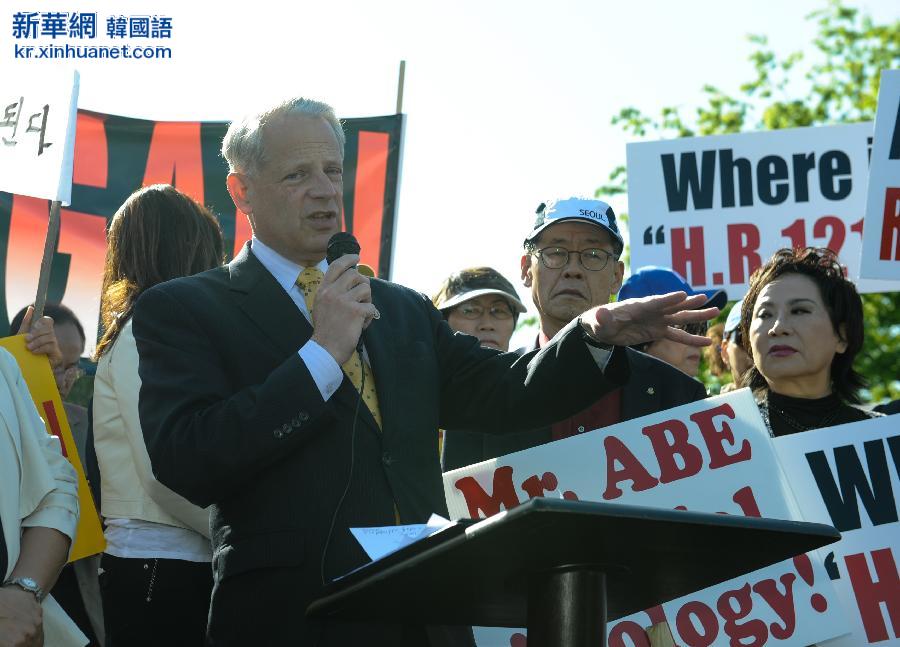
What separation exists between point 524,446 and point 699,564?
1.96 m

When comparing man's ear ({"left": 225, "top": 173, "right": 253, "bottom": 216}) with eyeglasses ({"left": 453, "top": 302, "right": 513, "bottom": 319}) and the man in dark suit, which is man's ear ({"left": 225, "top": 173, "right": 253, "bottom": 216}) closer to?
the man in dark suit

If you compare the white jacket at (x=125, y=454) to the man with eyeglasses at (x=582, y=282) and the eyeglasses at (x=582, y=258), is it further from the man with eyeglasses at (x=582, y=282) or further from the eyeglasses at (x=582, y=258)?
the eyeglasses at (x=582, y=258)

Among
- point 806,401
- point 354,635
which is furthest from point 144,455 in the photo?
point 806,401

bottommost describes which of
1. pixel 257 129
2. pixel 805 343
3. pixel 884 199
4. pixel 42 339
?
pixel 42 339

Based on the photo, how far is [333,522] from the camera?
3.06 m

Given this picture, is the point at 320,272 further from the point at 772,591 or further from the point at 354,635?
the point at 772,591

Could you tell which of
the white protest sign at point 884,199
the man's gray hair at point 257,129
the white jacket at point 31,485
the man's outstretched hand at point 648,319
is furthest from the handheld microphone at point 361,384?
the white protest sign at point 884,199

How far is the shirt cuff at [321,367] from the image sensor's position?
3.00m

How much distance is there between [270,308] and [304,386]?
41 centimetres

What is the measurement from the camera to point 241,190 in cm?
359

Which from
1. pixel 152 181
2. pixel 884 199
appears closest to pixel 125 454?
pixel 152 181

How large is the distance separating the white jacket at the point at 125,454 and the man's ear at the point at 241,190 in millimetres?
681

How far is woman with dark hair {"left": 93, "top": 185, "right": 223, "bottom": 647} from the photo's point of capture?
3969 mm

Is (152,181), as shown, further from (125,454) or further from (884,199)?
(884,199)
